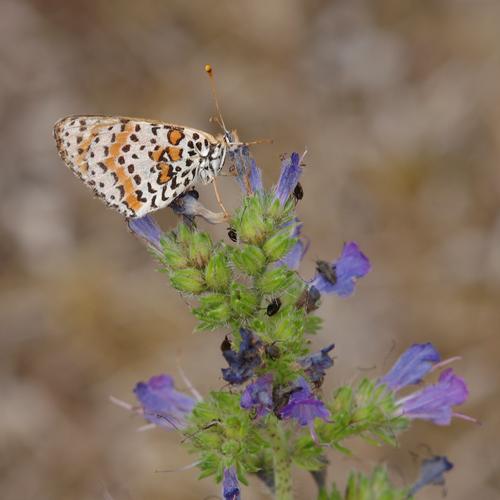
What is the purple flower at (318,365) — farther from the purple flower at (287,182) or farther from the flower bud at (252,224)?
the purple flower at (287,182)

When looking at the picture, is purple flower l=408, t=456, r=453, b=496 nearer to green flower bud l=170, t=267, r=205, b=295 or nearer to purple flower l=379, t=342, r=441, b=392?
purple flower l=379, t=342, r=441, b=392

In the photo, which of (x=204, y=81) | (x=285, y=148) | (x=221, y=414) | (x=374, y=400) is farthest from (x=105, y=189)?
(x=204, y=81)

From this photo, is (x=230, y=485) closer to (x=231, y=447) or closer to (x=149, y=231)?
(x=231, y=447)

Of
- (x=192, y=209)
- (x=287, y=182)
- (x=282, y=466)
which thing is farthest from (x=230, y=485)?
(x=287, y=182)

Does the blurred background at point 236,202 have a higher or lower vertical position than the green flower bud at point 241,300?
higher

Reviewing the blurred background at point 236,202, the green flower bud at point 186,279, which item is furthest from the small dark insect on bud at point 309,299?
the blurred background at point 236,202

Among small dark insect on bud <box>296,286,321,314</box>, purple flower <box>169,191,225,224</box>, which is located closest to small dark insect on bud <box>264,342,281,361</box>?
small dark insect on bud <box>296,286,321,314</box>

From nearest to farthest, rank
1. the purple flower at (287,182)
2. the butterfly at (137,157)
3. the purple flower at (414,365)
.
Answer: the purple flower at (287,182)
the butterfly at (137,157)
the purple flower at (414,365)
